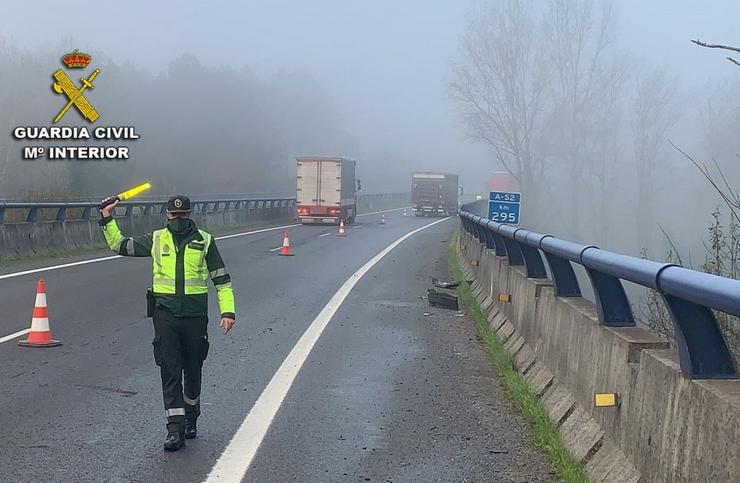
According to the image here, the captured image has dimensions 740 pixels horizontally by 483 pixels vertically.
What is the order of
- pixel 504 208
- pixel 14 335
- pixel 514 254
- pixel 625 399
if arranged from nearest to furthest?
pixel 625 399 → pixel 14 335 → pixel 514 254 → pixel 504 208

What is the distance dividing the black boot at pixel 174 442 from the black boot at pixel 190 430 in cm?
29

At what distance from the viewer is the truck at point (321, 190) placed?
44.3 meters

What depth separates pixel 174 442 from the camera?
6.25 m

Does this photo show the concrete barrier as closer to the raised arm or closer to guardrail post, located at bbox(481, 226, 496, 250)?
the raised arm

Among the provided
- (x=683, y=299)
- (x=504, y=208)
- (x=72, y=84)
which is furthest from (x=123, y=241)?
(x=72, y=84)

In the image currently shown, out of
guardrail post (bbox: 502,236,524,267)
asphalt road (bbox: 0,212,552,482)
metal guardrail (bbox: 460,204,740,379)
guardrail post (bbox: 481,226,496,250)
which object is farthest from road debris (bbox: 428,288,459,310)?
metal guardrail (bbox: 460,204,740,379)

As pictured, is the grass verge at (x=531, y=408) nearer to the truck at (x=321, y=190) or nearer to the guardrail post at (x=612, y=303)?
the guardrail post at (x=612, y=303)

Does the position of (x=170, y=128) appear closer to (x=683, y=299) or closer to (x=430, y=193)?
(x=430, y=193)

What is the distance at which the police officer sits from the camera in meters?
6.54

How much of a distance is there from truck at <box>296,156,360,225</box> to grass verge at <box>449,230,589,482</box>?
3156cm

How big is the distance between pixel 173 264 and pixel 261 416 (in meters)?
1.48

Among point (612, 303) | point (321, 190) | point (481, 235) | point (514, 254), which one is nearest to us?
point (612, 303)

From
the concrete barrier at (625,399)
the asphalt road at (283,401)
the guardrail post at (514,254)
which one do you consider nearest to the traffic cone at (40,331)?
the asphalt road at (283,401)

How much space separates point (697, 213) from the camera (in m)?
73.6
